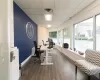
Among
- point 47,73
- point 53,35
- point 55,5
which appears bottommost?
point 47,73

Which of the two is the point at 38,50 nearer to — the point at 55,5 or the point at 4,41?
the point at 55,5

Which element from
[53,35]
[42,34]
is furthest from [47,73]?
[53,35]

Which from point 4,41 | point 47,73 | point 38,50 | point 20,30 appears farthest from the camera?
point 38,50

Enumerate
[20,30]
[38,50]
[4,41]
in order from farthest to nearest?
[38,50]
[20,30]
[4,41]

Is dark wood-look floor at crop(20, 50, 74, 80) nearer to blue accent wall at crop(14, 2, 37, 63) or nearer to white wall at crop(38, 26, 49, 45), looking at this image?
blue accent wall at crop(14, 2, 37, 63)

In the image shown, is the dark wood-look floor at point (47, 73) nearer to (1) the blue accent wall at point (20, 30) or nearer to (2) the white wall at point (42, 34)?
(1) the blue accent wall at point (20, 30)

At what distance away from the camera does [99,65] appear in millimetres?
2930

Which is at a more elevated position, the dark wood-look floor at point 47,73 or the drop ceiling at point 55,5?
the drop ceiling at point 55,5

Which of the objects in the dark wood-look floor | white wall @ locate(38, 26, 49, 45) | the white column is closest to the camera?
the white column

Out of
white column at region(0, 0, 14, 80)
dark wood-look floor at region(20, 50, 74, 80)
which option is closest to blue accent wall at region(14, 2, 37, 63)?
dark wood-look floor at region(20, 50, 74, 80)

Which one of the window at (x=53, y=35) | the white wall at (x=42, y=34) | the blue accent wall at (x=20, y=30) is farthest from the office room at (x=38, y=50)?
the window at (x=53, y=35)

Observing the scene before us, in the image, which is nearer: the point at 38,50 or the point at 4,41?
the point at 4,41

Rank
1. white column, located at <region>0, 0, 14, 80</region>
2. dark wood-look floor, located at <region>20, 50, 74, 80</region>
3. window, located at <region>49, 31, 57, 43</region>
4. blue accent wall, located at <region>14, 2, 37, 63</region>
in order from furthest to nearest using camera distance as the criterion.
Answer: window, located at <region>49, 31, 57, 43</region> → blue accent wall, located at <region>14, 2, 37, 63</region> → dark wood-look floor, located at <region>20, 50, 74, 80</region> → white column, located at <region>0, 0, 14, 80</region>

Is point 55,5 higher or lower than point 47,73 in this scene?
higher
